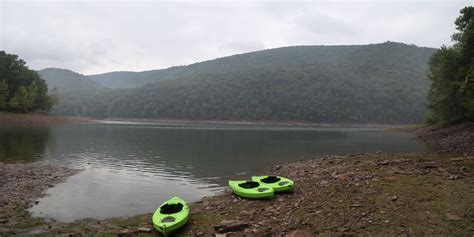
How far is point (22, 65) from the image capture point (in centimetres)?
9881

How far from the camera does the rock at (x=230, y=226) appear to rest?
488 inches

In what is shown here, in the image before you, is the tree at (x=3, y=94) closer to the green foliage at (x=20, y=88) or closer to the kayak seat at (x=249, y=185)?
the green foliage at (x=20, y=88)

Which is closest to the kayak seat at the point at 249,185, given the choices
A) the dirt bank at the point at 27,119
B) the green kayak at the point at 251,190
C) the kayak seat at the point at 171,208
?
the green kayak at the point at 251,190

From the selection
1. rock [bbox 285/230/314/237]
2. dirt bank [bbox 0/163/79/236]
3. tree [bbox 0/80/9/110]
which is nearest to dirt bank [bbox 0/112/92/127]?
tree [bbox 0/80/9/110]

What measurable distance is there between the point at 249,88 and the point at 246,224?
163203mm

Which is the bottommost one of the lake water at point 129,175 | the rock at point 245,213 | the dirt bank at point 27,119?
the lake water at point 129,175

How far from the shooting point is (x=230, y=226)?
1252 cm

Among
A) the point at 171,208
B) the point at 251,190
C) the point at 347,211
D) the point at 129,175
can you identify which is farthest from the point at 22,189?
the point at 347,211

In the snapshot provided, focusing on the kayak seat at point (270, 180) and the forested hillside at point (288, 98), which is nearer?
the kayak seat at point (270, 180)

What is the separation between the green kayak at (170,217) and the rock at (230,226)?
1519 millimetres

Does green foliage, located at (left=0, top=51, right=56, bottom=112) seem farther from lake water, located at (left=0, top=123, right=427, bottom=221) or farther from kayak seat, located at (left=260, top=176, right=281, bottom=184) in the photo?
kayak seat, located at (left=260, top=176, right=281, bottom=184)

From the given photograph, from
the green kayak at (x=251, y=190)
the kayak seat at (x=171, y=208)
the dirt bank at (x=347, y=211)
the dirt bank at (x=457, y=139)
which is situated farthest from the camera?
the dirt bank at (x=457, y=139)

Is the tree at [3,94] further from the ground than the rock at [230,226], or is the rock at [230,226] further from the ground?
the tree at [3,94]

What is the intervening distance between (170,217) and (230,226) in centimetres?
256
